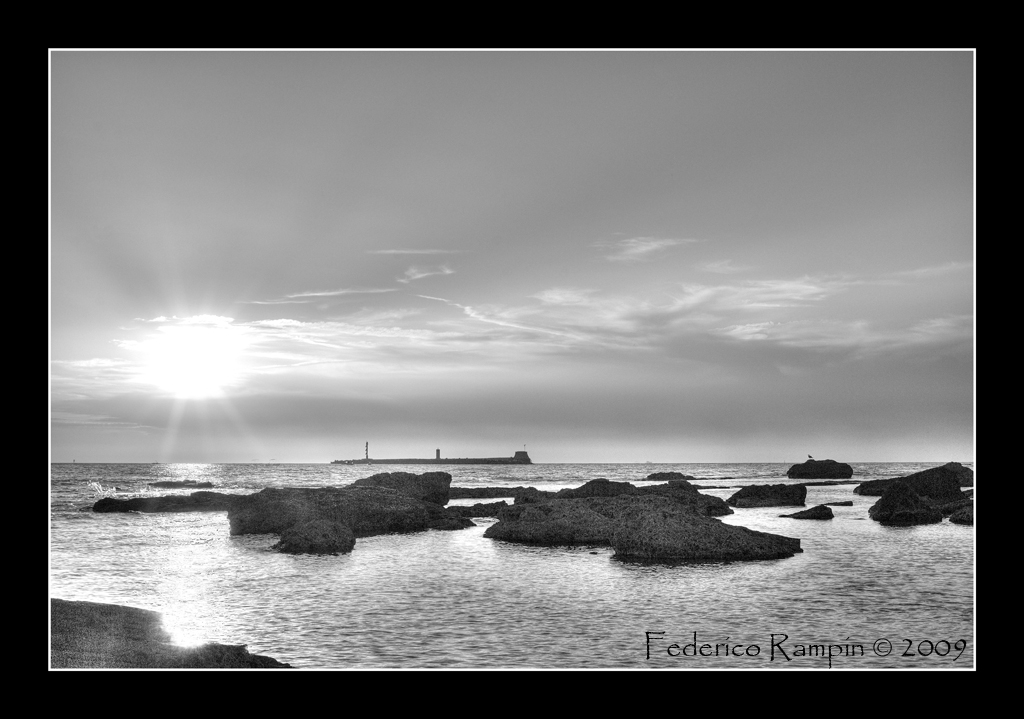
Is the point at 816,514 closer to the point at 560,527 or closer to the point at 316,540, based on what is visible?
the point at 560,527

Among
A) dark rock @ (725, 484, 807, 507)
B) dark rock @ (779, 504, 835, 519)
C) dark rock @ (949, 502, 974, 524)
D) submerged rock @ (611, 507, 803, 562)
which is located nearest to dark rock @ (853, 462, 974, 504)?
dark rock @ (949, 502, 974, 524)

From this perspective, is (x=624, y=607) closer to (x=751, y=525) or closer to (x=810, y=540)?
(x=810, y=540)

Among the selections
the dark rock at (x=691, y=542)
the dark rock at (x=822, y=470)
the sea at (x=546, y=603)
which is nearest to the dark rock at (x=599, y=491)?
the sea at (x=546, y=603)

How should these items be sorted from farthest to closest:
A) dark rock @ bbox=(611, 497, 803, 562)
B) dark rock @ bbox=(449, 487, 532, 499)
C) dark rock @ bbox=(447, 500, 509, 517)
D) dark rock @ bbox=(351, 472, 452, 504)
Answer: dark rock @ bbox=(449, 487, 532, 499) → dark rock @ bbox=(351, 472, 452, 504) → dark rock @ bbox=(447, 500, 509, 517) → dark rock @ bbox=(611, 497, 803, 562)

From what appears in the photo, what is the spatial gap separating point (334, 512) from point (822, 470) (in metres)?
134

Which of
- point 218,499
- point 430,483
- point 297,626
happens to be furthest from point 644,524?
point 218,499

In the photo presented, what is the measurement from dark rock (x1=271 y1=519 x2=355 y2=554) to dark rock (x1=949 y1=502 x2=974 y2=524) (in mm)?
46091

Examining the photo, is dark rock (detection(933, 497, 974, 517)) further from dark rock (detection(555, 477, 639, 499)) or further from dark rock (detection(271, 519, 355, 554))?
dark rock (detection(271, 519, 355, 554))

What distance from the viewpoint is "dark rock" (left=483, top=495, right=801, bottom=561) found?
38.5 meters

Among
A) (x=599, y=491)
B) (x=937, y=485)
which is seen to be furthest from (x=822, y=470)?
(x=599, y=491)

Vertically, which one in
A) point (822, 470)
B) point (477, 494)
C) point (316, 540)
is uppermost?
point (316, 540)

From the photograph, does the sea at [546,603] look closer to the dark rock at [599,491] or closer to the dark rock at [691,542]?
the dark rock at [691,542]

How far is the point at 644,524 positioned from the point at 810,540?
12738mm

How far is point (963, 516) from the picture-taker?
191 feet
